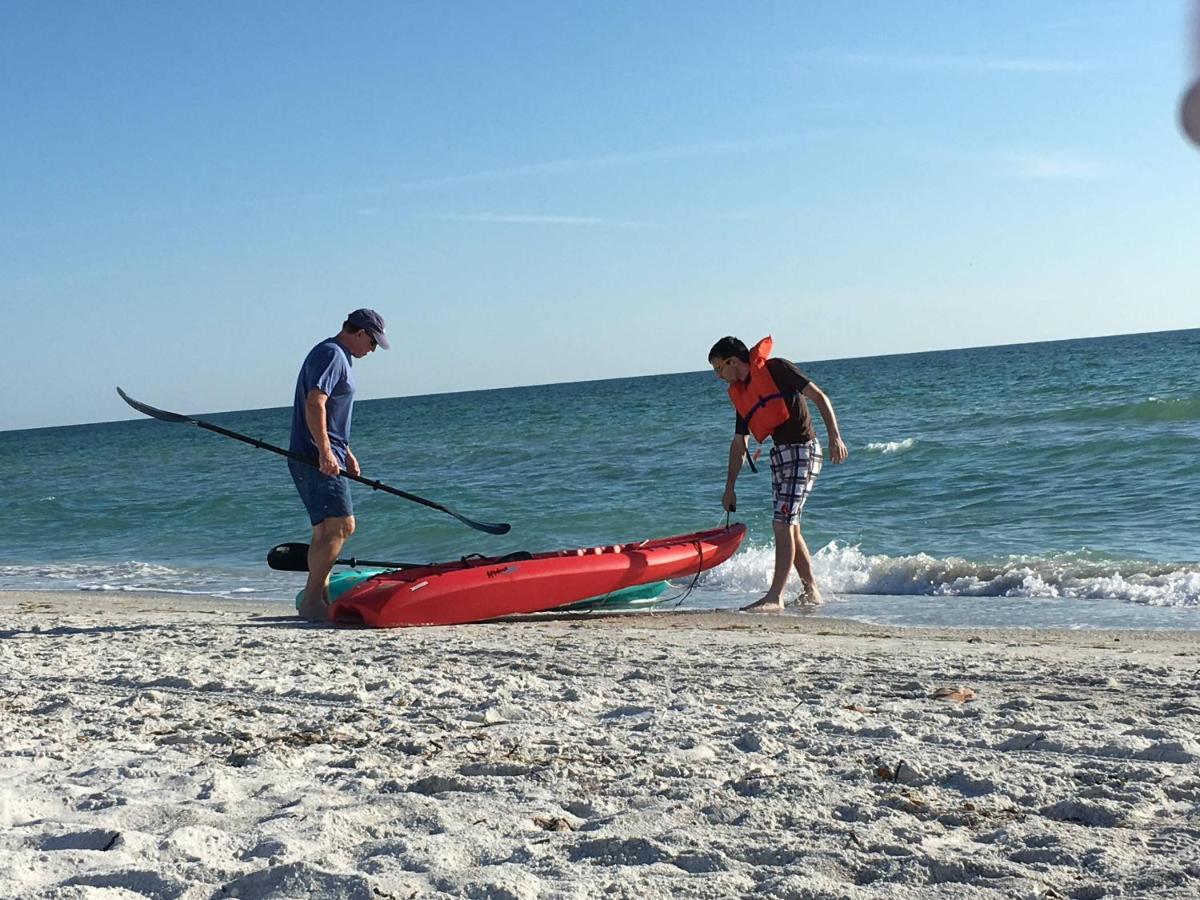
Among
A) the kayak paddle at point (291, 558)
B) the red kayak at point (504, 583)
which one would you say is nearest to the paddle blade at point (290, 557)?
the kayak paddle at point (291, 558)

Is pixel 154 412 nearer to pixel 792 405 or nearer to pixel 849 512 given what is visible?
pixel 792 405

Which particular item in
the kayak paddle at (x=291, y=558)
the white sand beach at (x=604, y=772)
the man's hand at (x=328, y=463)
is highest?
the man's hand at (x=328, y=463)

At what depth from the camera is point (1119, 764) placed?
320 cm

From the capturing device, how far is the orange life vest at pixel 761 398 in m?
6.88

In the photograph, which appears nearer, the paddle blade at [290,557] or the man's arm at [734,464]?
the paddle blade at [290,557]

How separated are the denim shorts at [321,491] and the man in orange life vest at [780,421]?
2.19 meters

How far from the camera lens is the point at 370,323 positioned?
6078 millimetres

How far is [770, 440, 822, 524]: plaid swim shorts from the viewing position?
6.98 metres

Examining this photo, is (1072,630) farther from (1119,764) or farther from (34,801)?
(34,801)

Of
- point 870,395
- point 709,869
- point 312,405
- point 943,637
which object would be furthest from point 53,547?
point 870,395

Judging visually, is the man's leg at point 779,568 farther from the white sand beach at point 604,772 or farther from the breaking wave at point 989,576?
the white sand beach at point 604,772

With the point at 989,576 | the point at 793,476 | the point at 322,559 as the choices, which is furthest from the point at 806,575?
the point at 322,559

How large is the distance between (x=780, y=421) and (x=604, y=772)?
396 cm

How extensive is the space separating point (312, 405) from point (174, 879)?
357cm
